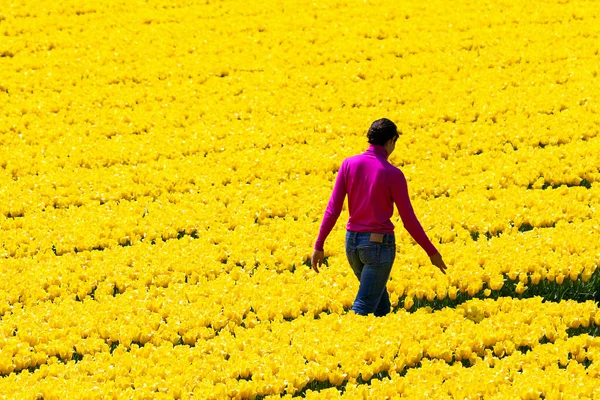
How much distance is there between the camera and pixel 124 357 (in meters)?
9.42

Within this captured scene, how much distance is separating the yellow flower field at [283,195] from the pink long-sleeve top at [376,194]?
1.10m

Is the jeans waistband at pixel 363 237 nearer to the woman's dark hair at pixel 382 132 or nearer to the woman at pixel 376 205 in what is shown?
the woman at pixel 376 205

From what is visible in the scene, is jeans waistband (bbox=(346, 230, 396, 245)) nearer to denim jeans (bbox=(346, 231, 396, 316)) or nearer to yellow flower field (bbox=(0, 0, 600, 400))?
denim jeans (bbox=(346, 231, 396, 316))

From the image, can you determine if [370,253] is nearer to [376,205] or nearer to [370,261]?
[370,261]

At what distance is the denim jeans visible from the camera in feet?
31.7

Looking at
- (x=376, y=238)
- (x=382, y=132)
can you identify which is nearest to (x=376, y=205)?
(x=376, y=238)

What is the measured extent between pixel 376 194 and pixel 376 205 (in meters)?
0.11

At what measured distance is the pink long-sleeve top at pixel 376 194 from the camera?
9617 mm

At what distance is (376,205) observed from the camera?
31.6 ft

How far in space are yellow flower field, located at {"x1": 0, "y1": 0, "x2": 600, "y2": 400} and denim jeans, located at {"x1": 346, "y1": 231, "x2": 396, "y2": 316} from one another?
0.34 m

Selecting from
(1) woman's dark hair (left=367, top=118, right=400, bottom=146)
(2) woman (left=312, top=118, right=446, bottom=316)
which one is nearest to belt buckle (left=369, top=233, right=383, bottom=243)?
(2) woman (left=312, top=118, right=446, bottom=316)

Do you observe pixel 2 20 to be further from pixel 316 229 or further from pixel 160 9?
pixel 316 229

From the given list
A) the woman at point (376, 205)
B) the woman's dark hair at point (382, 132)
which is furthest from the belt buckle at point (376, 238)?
the woman's dark hair at point (382, 132)

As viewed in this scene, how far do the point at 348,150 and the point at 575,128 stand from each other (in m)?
4.34
